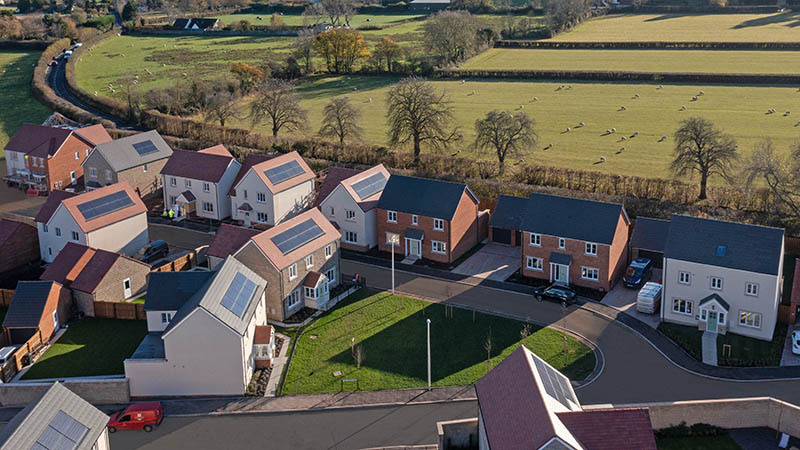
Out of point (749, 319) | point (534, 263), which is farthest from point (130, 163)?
point (749, 319)

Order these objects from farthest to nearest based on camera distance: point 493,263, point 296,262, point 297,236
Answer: point 493,263 → point 297,236 → point 296,262

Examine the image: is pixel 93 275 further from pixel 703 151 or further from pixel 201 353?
pixel 703 151

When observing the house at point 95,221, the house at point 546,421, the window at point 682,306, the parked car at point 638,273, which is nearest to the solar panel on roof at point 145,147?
the house at point 95,221

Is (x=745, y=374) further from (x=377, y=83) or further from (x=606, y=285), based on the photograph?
(x=377, y=83)

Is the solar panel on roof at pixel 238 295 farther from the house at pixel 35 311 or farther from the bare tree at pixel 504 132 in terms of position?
the bare tree at pixel 504 132

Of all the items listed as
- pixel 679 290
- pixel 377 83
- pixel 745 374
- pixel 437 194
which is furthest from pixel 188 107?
pixel 745 374

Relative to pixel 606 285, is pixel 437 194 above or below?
above

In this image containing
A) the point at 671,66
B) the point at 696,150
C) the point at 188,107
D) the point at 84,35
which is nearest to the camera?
the point at 696,150
